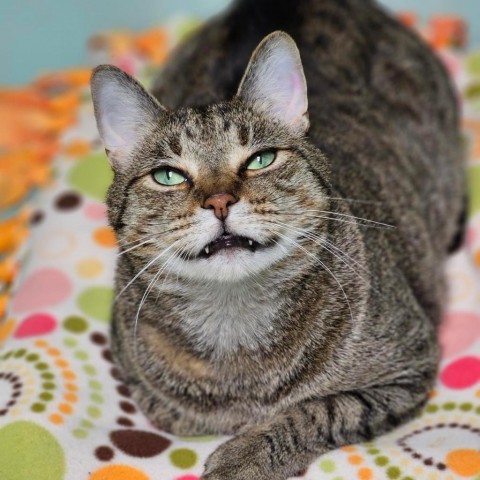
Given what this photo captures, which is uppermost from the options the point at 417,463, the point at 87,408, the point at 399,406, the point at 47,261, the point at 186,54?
the point at 186,54

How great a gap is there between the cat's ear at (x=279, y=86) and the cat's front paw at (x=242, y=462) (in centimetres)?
69

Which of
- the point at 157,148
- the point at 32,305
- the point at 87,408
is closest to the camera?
the point at 157,148

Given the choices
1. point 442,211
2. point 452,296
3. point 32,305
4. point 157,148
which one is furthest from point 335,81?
point 32,305

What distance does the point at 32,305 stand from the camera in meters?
2.42

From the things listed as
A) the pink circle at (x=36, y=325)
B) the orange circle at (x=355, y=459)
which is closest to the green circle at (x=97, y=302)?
the pink circle at (x=36, y=325)

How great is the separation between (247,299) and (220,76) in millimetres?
887

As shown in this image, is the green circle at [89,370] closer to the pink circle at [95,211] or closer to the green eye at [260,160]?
the pink circle at [95,211]

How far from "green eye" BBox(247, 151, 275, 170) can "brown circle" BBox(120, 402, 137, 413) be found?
29.7 inches

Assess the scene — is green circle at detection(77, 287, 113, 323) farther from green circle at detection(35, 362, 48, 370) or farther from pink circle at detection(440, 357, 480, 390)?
pink circle at detection(440, 357, 480, 390)

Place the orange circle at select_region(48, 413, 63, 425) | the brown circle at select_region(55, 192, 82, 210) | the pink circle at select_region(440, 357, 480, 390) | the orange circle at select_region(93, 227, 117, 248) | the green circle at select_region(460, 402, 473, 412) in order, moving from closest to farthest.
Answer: the orange circle at select_region(48, 413, 63, 425) → the green circle at select_region(460, 402, 473, 412) → the pink circle at select_region(440, 357, 480, 390) → the orange circle at select_region(93, 227, 117, 248) → the brown circle at select_region(55, 192, 82, 210)

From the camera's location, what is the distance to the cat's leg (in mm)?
1757

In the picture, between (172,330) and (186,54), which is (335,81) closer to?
(186,54)

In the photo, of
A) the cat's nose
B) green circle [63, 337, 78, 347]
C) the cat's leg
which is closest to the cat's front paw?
the cat's leg

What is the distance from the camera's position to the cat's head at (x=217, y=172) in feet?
5.35
